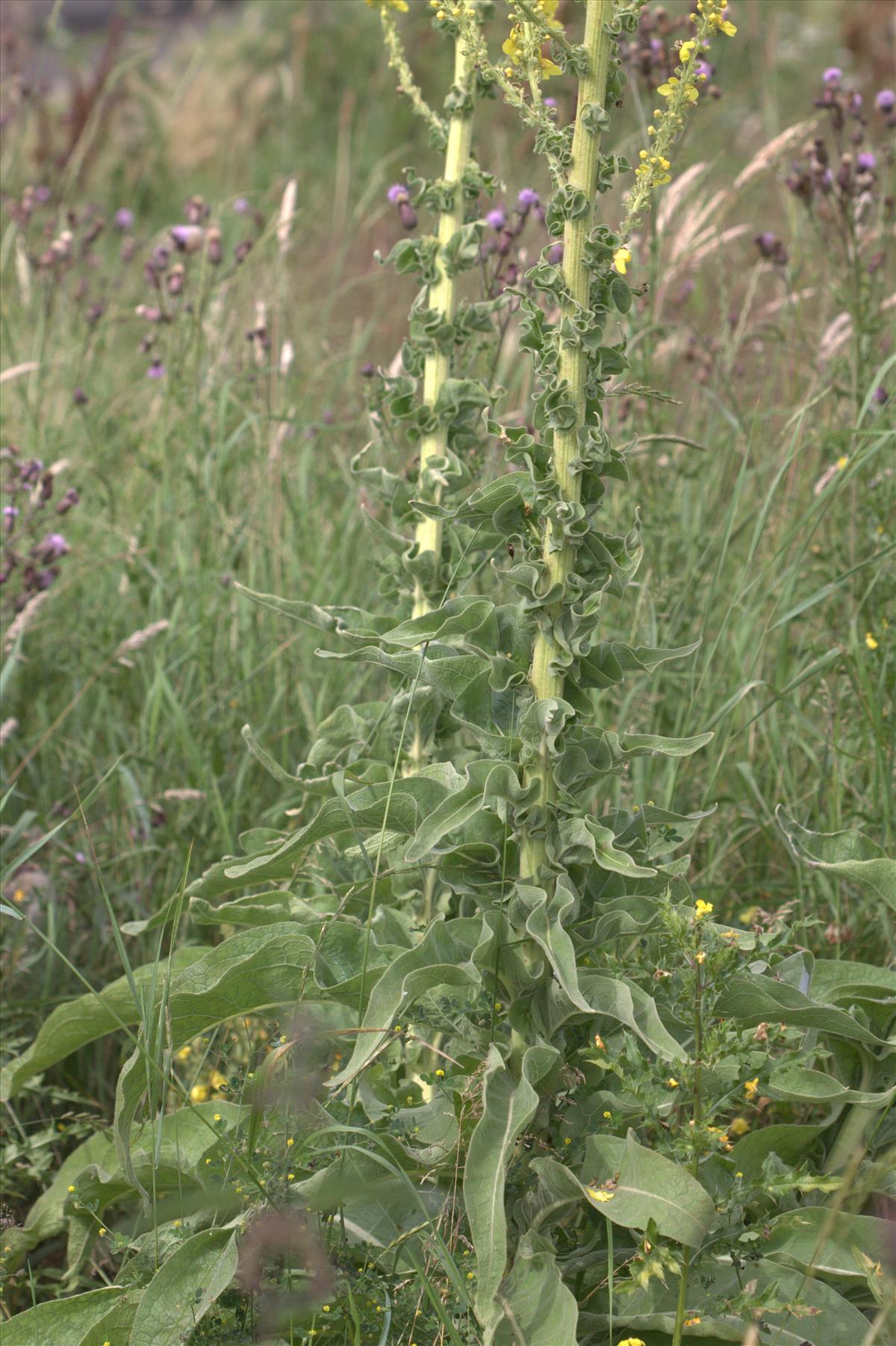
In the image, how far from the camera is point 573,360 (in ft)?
5.54

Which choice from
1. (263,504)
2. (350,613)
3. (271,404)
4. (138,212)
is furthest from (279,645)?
(138,212)

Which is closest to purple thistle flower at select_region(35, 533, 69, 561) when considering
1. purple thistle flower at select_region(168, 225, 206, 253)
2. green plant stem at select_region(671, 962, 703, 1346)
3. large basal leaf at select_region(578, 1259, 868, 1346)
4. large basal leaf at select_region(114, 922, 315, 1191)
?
purple thistle flower at select_region(168, 225, 206, 253)

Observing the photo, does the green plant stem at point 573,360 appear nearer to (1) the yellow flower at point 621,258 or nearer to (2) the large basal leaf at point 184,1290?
(1) the yellow flower at point 621,258

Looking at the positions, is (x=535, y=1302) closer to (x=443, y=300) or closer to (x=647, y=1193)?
(x=647, y=1193)

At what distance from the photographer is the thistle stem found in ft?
7.07

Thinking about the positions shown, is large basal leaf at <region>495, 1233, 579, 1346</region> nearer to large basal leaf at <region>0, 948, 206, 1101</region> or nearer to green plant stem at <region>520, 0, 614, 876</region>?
green plant stem at <region>520, 0, 614, 876</region>

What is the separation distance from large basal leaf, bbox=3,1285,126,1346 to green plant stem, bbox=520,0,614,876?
0.78 m

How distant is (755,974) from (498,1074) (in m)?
0.38

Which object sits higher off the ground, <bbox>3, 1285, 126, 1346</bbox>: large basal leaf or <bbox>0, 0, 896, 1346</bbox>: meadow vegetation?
<bbox>0, 0, 896, 1346</bbox>: meadow vegetation

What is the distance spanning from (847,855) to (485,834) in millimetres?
593

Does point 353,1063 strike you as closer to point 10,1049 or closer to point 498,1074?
point 498,1074

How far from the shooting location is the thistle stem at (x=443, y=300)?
2.16 m

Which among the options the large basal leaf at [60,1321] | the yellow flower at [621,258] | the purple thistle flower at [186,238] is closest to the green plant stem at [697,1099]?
the large basal leaf at [60,1321]

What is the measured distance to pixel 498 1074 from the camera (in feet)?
5.38
